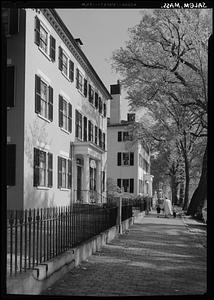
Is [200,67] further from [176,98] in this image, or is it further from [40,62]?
[40,62]

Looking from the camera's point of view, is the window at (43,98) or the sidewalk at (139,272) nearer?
the sidewalk at (139,272)

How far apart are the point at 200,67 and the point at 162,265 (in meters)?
11.3

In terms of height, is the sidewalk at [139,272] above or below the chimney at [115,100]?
below

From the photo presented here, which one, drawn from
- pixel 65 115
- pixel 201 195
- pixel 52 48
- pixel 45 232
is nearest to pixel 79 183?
pixel 65 115

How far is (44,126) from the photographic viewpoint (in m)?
17.2

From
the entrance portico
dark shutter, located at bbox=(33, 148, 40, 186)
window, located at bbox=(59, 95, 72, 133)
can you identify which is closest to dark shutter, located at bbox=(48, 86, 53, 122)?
window, located at bbox=(59, 95, 72, 133)

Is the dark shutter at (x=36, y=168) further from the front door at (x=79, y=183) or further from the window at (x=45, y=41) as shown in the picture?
the window at (x=45, y=41)

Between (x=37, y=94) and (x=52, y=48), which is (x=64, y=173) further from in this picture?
(x=52, y=48)

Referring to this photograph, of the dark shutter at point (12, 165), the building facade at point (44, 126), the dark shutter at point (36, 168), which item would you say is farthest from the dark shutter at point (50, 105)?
the dark shutter at point (12, 165)

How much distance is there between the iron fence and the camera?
580 centimetres

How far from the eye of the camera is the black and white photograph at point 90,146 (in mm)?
5332

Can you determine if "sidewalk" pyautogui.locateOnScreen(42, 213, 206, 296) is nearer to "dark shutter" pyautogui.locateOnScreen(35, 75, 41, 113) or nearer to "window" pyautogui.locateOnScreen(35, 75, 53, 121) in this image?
"dark shutter" pyautogui.locateOnScreen(35, 75, 41, 113)
